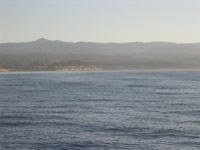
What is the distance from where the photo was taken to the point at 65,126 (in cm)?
3884

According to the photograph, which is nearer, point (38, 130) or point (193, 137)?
point (193, 137)

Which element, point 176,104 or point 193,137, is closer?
point 193,137

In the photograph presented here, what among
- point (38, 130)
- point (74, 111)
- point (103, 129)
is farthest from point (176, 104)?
point (38, 130)

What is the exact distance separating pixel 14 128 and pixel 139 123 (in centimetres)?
1342

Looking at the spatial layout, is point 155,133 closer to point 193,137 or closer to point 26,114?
point 193,137

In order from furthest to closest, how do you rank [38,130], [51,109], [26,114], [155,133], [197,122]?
[51,109] < [26,114] < [197,122] < [38,130] < [155,133]

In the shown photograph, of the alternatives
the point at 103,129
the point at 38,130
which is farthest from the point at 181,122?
the point at 38,130

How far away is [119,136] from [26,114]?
60.2 feet

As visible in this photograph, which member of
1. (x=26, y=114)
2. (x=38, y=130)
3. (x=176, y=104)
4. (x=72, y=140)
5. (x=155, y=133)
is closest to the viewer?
(x=72, y=140)

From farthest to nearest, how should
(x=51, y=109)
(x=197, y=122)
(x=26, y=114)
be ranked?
(x=51, y=109)
(x=26, y=114)
(x=197, y=122)

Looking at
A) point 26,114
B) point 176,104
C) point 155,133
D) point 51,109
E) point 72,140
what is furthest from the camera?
point 176,104

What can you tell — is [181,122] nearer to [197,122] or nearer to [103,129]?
[197,122]

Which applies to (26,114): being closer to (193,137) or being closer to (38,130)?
(38,130)

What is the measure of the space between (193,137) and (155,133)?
11.7ft
